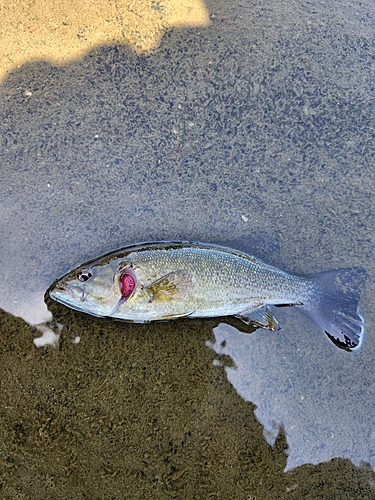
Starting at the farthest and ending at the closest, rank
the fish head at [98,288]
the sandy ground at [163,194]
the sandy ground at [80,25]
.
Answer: the sandy ground at [80,25], the sandy ground at [163,194], the fish head at [98,288]

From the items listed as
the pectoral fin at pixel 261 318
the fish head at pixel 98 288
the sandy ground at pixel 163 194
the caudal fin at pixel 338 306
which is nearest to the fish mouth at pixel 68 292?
the fish head at pixel 98 288

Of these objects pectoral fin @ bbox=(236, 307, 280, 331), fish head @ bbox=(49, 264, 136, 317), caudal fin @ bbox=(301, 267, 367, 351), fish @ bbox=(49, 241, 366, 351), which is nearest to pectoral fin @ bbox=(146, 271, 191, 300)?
fish @ bbox=(49, 241, 366, 351)

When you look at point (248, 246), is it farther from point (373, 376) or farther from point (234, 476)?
point (234, 476)

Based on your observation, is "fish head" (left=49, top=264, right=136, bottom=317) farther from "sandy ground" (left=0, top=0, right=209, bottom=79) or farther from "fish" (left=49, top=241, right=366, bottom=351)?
"sandy ground" (left=0, top=0, right=209, bottom=79)

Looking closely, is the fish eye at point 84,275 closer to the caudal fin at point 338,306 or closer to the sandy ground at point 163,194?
the sandy ground at point 163,194

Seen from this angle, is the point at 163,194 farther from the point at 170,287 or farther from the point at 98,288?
the point at 98,288

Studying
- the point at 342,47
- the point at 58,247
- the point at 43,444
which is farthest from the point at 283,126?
the point at 43,444

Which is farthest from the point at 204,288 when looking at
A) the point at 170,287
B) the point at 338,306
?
the point at 338,306
